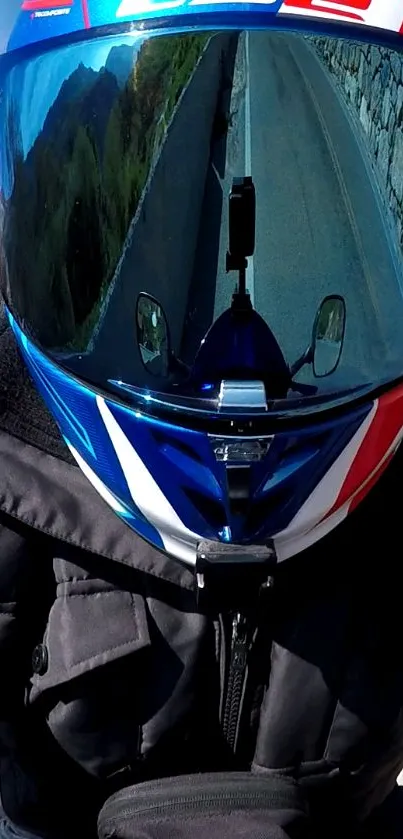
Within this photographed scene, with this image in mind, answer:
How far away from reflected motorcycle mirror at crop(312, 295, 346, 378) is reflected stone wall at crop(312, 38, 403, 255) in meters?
0.13

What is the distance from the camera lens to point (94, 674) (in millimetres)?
867

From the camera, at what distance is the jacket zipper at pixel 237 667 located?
0.89 meters

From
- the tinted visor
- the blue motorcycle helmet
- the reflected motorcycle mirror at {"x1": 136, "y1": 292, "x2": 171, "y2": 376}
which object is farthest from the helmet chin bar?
the reflected motorcycle mirror at {"x1": 136, "y1": 292, "x2": 171, "y2": 376}

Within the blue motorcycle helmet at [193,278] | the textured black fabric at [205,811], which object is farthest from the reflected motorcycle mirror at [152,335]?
the textured black fabric at [205,811]

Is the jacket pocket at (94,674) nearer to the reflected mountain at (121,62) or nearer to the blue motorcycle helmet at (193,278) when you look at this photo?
the blue motorcycle helmet at (193,278)

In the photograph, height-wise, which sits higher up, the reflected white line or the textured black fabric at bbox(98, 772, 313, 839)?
the reflected white line

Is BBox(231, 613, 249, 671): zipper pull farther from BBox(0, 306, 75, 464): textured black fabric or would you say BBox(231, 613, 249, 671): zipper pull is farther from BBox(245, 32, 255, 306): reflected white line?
BBox(245, 32, 255, 306): reflected white line

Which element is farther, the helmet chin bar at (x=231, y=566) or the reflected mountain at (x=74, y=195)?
the reflected mountain at (x=74, y=195)

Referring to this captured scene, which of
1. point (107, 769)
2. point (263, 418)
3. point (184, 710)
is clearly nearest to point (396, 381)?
point (263, 418)

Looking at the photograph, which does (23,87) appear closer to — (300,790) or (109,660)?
(109,660)

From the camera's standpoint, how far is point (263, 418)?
0.82 metres

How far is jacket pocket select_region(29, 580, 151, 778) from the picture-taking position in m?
0.86

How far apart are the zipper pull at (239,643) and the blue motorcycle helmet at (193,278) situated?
10 cm

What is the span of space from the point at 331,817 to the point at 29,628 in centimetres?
40
